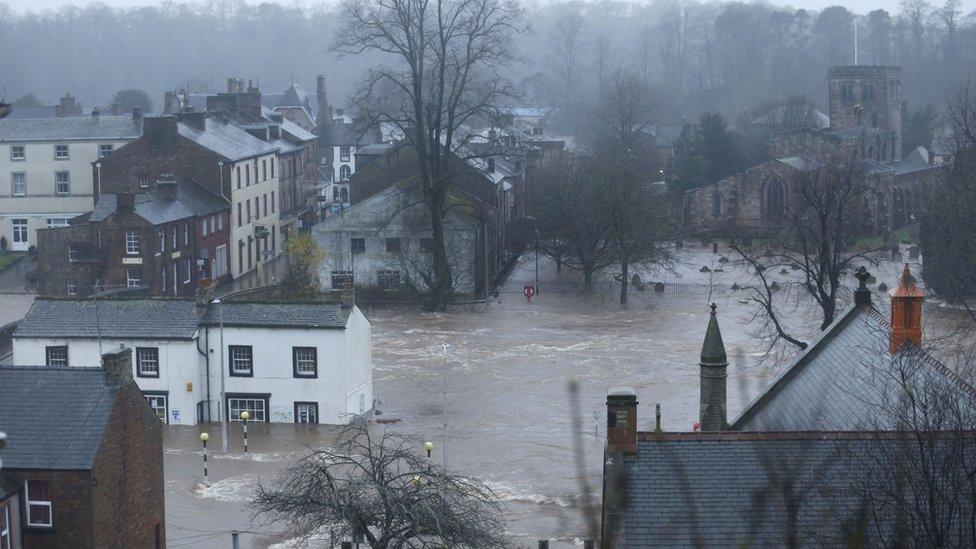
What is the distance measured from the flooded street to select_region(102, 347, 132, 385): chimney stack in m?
3.94

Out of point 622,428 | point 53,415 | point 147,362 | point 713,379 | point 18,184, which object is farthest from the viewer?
point 18,184

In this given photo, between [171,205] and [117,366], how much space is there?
35939 millimetres

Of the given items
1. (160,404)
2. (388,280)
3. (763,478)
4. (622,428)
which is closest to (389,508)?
(622,428)

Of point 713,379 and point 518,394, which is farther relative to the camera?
point 518,394

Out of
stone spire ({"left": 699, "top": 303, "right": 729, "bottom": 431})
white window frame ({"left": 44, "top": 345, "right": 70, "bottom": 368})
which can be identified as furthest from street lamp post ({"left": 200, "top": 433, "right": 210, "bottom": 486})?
stone spire ({"left": 699, "top": 303, "right": 729, "bottom": 431})

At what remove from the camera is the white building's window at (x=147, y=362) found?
38031 mm

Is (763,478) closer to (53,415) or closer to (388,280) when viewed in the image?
(53,415)

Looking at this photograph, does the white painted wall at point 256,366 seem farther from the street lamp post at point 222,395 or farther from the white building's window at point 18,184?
the white building's window at point 18,184

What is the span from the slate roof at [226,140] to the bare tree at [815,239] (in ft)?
77.7

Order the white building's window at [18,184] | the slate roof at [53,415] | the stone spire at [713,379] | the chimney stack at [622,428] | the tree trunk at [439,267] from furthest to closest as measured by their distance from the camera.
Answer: the white building's window at [18,184], the tree trunk at [439,267], the stone spire at [713,379], the slate roof at [53,415], the chimney stack at [622,428]

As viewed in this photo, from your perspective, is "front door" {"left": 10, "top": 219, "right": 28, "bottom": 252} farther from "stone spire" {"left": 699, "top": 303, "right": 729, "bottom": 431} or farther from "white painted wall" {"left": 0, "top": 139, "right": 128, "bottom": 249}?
"stone spire" {"left": 699, "top": 303, "right": 729, "bottom": 431}

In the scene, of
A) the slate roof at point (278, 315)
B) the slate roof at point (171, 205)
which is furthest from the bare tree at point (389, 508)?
the slate roof at point (171, 205)

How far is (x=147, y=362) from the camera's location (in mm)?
38125

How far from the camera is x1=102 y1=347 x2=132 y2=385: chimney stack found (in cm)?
2339
